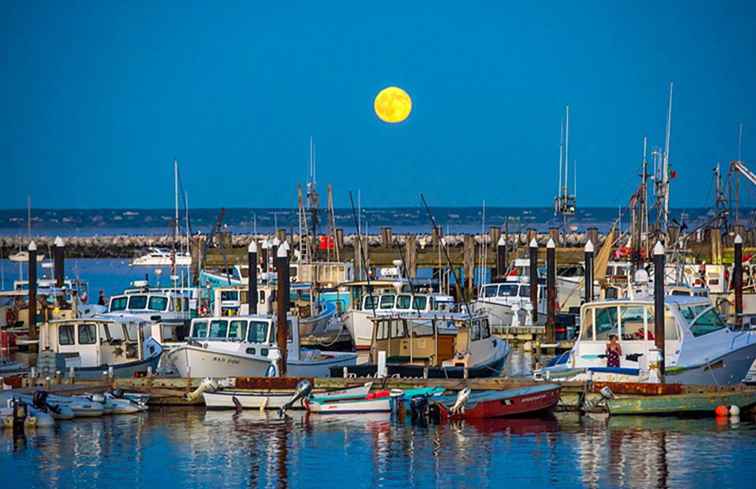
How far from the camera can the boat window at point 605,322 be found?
111 feet

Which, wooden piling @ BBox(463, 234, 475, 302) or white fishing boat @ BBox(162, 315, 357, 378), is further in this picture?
wooden piling @ BBox(463, 234, 475, 302)

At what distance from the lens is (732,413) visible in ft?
102

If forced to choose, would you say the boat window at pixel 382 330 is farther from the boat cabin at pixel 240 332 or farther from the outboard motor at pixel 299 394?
the outboard motor at pixel 299 394

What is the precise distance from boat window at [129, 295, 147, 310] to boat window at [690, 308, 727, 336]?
652 inches

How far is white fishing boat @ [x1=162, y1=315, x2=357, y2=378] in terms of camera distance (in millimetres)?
34969

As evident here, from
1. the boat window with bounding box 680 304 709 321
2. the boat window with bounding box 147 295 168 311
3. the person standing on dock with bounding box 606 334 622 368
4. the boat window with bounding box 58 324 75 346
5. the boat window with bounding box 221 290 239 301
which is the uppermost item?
the boat window with bounding box 221 290 239 301

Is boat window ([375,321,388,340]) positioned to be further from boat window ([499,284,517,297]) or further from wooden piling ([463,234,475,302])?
wooden piling ([463,234,475,302])

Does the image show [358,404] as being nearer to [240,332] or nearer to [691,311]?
[240,332]

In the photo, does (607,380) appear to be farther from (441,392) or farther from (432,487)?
(432,487)

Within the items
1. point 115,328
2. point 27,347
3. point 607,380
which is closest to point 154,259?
point 27,347

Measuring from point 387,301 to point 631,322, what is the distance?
43.8 feet

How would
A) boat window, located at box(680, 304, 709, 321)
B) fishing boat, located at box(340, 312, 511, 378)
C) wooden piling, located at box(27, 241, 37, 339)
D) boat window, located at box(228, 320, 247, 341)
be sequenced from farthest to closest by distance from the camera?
wooden piling, located at box(27, 241, 37, 339) → fishing boat, located at box(340, 312, 511, 378) → boat window, located at box(228, 320, 247, 341) → boat window, located at box(680, 304, 709, 321)

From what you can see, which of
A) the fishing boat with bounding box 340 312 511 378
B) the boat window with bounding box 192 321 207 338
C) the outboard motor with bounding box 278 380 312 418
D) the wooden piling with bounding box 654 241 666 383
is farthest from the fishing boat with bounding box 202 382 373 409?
the wooden piling with bounding box 654 241 666 383

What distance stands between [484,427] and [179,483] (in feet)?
23.7
